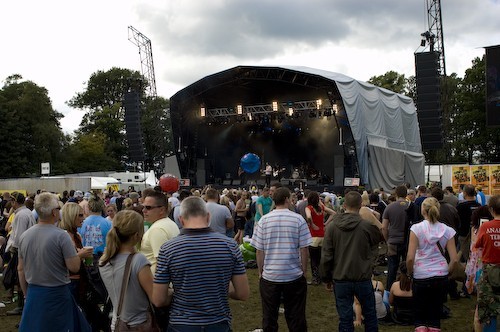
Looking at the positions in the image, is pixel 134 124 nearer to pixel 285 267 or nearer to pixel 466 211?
pixel 466 211

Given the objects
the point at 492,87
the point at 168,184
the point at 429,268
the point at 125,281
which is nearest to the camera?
the point at 125,281

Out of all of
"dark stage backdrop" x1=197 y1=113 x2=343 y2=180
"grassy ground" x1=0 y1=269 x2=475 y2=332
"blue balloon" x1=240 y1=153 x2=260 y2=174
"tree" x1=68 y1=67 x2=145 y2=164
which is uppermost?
"tree" x1=68 y1=67 x2=145 y2=164

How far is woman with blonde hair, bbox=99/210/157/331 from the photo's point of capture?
287 cm

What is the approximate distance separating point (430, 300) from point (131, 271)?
289 cm

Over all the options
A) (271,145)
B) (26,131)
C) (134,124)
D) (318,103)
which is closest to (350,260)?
(318,103)

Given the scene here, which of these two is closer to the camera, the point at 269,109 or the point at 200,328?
the point at 200,328

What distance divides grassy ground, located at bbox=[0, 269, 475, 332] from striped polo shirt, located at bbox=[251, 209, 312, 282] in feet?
5.52

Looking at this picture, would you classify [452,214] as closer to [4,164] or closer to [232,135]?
[232,135]

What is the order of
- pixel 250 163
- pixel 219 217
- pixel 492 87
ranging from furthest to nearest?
1. pixel 250 163
2. pixel 492 87
3. pixel 219 217

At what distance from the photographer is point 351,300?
439 cm

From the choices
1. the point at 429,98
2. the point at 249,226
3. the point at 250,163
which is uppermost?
the point at 429,98

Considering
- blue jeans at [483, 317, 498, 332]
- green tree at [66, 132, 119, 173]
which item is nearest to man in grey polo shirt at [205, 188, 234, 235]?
blue jeans at [483, 317, 498, 332]

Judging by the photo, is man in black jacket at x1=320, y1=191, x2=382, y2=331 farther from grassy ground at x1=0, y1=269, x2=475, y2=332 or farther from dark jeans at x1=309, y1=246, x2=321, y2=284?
dark jeans at x1=309, y1=246, x2=321, y2=284

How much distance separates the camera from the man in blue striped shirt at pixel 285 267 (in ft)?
14.5
